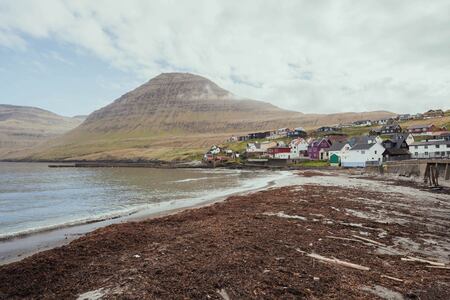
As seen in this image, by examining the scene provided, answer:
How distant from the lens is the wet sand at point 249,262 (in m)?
8.10

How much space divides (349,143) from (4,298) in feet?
329

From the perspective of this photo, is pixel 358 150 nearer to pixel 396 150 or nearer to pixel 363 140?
pixel 363 140

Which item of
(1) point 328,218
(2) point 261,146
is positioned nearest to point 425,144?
(2) point 261,146

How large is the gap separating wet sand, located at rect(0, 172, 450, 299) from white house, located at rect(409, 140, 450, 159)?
3262 inches

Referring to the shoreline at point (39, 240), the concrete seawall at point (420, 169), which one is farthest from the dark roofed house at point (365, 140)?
the shoreline at point (39, 240)

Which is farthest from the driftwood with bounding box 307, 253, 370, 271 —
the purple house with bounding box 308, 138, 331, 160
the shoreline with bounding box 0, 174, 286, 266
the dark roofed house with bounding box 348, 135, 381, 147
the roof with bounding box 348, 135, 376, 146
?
the purple house with bounding box 308, 138, 331, 160

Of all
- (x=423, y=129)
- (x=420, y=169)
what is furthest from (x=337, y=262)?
(x=423, y=129)

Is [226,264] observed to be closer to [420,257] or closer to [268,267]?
[268,267]

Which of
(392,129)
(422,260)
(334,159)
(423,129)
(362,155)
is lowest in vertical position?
(422,260)

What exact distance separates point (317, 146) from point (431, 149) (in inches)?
1464

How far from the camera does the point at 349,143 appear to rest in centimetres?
9756

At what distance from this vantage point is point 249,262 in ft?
32.7

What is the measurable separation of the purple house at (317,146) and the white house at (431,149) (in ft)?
92.5

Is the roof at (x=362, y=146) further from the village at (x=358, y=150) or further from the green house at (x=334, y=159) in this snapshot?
the green house at (x=334, y=159)
